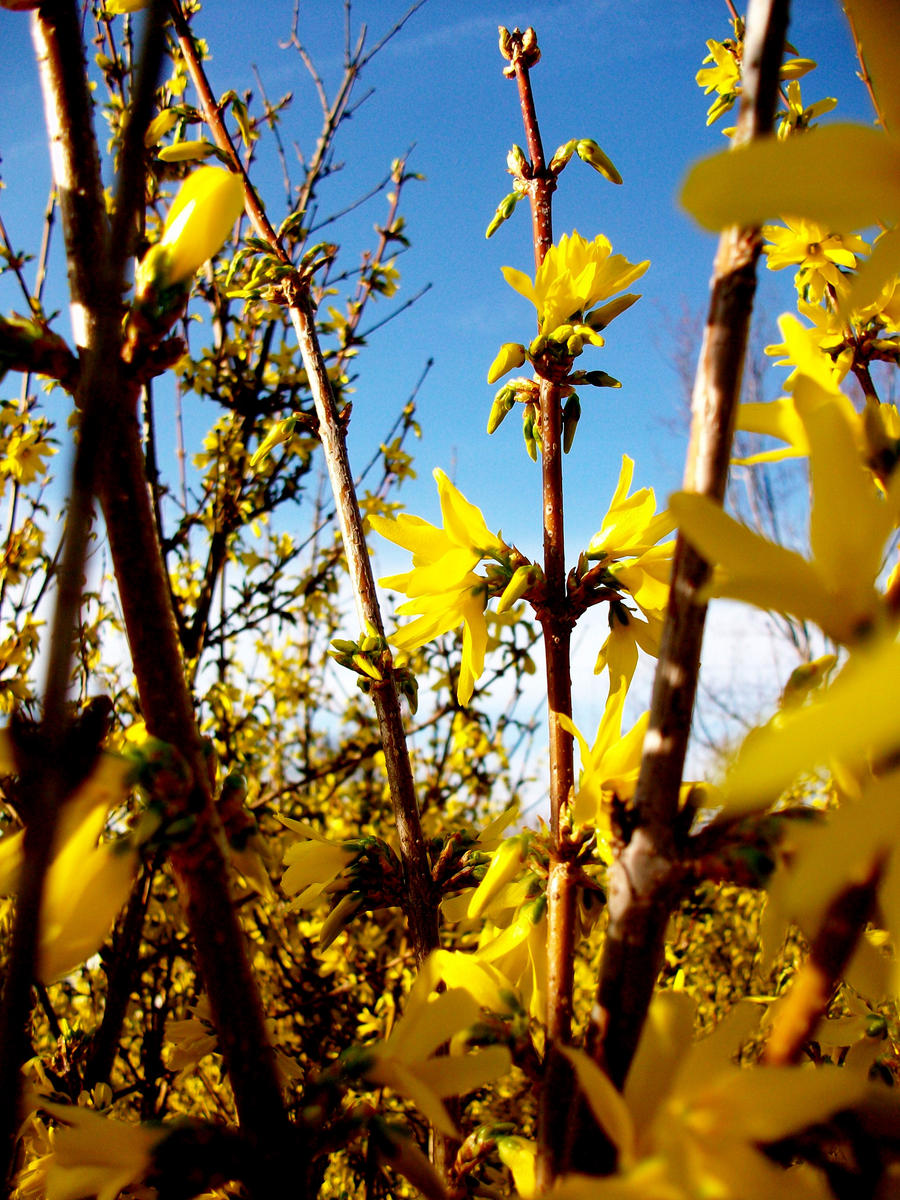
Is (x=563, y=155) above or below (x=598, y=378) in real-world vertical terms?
above

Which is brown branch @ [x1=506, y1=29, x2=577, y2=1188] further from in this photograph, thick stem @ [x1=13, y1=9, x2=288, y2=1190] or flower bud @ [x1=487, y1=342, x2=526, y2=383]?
thick stem @ [x1=13, y1=9, x2=288, y2=1190]

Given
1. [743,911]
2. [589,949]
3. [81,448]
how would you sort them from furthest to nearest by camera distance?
[743,911], [589,949], [81,448]

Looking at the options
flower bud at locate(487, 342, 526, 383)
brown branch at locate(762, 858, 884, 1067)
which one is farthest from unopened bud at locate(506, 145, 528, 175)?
brown branch at locate(762, 858, 884, 1067)

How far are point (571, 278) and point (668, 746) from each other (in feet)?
3.12

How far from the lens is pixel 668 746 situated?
640mm

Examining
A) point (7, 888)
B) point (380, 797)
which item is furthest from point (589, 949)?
point (7, 888)

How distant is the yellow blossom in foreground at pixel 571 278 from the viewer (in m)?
1.32

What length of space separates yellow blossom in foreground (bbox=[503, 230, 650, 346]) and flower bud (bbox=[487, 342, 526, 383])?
5cm

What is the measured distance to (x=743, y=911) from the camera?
4.21 meters

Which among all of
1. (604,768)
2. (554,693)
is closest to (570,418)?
(554,693)

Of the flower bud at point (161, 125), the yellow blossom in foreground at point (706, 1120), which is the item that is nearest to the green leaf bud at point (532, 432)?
the yellow blossom in foreground at point (706, 1120)

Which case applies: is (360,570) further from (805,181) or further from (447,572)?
(805,181)

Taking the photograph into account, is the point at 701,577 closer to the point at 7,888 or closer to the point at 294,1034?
the point at 7,888

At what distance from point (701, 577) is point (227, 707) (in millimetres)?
3209
